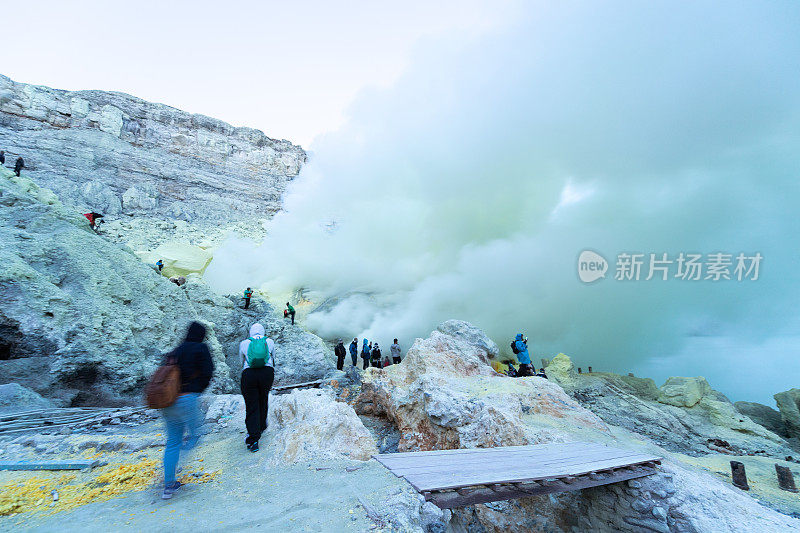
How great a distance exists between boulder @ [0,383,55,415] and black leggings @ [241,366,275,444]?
176 inches

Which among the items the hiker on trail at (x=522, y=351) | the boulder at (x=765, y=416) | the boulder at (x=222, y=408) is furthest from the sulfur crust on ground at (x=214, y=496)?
the boulder at (x=765, y=416)

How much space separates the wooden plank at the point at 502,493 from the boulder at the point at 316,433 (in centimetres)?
152

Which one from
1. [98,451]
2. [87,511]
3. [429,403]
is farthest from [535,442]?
[98,451]

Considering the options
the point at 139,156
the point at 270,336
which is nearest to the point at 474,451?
the point at 270,336

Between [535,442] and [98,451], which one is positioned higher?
[535,442]

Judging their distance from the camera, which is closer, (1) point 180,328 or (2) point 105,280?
(2) point 105,280

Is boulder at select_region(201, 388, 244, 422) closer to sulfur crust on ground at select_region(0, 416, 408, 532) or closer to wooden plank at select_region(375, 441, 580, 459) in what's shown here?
sulfur crust on ground at select_region(0, 416, 408, 532)

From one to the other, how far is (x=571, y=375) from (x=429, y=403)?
67.3ft

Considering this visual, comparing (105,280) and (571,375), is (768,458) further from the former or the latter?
(105,280)

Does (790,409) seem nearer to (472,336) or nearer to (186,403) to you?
(472,336)

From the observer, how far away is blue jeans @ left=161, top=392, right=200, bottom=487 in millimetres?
3205

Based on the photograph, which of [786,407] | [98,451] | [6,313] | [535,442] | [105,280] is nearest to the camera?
[98,451]

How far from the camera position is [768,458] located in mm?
13188

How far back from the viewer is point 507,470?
12.7ft
